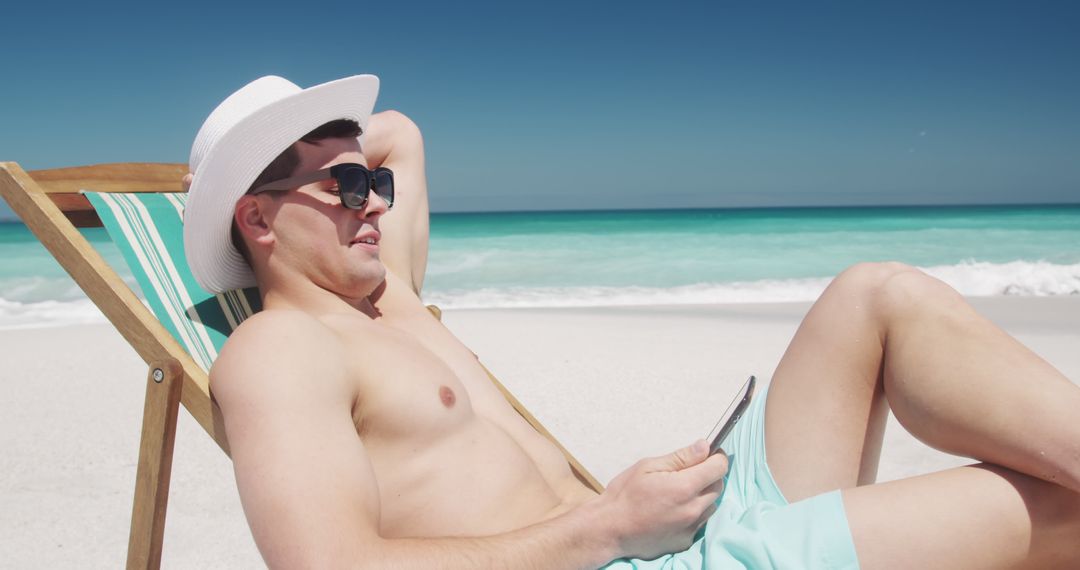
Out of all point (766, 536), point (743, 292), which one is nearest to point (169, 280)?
point (766, 536)

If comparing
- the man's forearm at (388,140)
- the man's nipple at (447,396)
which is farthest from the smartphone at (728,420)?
the man's forearm at (388,140)

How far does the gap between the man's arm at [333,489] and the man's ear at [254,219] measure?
43 centimetres

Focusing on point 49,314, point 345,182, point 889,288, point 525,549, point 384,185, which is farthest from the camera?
point 49,314

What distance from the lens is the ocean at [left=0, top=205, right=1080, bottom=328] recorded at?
12.8 meters

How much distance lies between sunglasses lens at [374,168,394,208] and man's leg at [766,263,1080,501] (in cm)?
105

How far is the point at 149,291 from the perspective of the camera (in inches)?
94.8

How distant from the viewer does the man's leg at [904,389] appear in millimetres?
1521

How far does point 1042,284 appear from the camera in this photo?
12422 millimetres

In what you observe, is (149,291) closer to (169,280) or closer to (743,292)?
(169,280)

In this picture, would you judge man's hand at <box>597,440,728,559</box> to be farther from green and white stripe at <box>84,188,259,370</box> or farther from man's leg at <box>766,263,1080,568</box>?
green and white stripe at <box>84,188,259,370</box>

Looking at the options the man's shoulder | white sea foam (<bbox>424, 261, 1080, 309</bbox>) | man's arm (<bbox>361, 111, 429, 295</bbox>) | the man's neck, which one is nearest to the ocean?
white sea foam (<bbox>424, 261, 1080, 309</bbox>)

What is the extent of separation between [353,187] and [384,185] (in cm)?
14

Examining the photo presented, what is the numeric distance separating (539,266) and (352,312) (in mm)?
17241

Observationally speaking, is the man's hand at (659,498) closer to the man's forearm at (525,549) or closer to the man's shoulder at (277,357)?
the man's forearm at (525,549)
